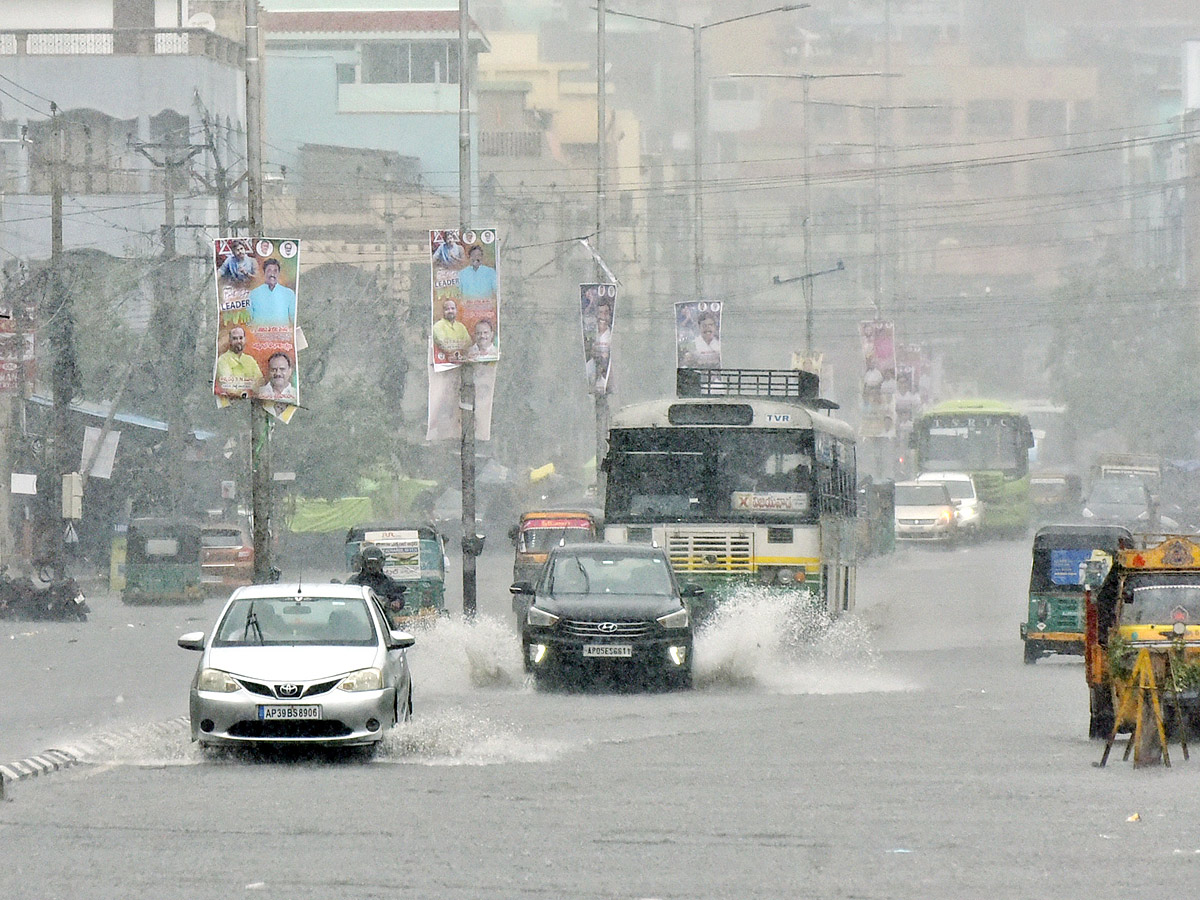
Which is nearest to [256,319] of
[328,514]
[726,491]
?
[726,491]

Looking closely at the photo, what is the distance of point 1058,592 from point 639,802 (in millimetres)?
14283

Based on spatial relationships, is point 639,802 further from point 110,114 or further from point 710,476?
point 110,114

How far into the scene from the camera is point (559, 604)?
69.7 ft

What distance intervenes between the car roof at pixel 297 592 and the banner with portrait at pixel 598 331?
25.1m

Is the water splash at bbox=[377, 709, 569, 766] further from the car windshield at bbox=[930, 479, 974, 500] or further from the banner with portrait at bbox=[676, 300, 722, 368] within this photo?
the car windshield at bbox=[930, 479, 974, 500]

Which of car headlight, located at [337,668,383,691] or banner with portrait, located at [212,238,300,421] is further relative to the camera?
banner with portrait, located at [212,238,300,421]

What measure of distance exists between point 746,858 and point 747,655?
12.4m

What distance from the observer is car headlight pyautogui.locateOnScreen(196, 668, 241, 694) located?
14.9m

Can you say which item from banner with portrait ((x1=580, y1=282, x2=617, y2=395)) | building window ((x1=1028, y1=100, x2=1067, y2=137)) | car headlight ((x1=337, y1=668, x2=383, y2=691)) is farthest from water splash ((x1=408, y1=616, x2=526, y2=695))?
building window ((x1=1028, y1=100, x2=1067, y2=137))

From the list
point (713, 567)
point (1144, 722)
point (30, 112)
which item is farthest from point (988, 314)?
point (1144, 722)

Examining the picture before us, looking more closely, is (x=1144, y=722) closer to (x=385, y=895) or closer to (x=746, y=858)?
(x=746, y=858)

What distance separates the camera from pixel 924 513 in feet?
184

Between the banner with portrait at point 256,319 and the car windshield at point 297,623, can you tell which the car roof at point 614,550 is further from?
the car windshield at point 297,623

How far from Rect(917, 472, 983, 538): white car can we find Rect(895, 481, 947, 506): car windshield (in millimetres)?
1172
